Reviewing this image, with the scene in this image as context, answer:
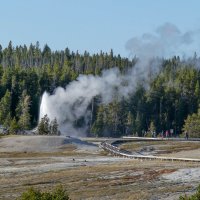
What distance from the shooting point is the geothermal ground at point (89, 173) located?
1906 inches

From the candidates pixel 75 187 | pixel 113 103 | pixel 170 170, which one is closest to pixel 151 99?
pixel 113 103

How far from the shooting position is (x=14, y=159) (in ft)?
266

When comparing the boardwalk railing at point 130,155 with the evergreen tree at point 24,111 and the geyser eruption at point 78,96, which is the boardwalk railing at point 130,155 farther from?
the geyser eruption at point 78,96

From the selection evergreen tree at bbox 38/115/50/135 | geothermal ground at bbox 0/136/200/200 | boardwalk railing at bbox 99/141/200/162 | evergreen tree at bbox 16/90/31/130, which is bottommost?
geothermal ground at bbox 0/136/200/200

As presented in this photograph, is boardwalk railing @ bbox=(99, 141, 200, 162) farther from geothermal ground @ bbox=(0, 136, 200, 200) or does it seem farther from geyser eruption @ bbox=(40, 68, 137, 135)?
geyser eruption @ bbox=(40, 68, 137, 135)

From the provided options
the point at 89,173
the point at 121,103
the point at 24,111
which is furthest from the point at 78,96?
the point at 89,173

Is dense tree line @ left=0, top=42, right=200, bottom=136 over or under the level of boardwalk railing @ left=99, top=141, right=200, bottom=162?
over

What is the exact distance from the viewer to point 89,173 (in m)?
60.6

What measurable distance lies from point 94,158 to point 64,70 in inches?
3786

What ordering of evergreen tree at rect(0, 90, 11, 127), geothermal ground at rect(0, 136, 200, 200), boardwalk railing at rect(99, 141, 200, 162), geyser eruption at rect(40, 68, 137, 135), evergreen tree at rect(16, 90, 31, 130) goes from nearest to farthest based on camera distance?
geothermal ground at rect(0, 136, 200, 200) → boardwalk railing at rect(99, 141, 200, 162) → evergreen tree at rect(16, 90, 31, 130) → evergreen tree at rect(0, 90, 11, 127) → geyser eruption at rect(40, 68, 137, 135)

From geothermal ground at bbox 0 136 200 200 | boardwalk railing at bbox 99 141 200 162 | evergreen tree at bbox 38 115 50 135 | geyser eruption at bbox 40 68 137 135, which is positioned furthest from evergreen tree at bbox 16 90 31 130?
geothermal ground at bbox 0 136 200 200

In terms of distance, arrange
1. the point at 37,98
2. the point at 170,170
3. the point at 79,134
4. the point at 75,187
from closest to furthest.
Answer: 1. the point at 75,187
2. the point at 170,170
3. the point at 79,134
4. the point at 37,98

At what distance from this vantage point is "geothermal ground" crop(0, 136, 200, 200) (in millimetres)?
48406

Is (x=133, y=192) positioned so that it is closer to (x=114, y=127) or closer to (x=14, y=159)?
(x=14, y=159)
